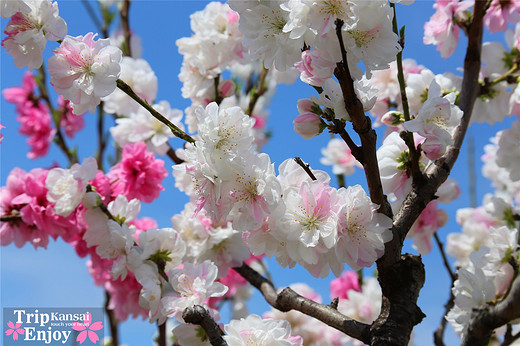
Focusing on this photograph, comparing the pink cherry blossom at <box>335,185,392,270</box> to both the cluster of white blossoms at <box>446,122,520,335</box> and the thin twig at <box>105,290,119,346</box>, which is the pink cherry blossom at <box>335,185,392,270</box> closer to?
the cluster of white blossoms at <box>446,122,520,335</box>

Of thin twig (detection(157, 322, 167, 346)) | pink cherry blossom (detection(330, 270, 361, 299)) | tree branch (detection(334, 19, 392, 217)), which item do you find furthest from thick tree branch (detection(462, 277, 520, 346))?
pink cherry blossom (detection(330, 270, 361, 299))

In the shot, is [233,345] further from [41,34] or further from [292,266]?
[41,34]

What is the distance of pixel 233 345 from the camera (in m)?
1.02

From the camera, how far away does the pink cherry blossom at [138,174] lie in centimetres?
153

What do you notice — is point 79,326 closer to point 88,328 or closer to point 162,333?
point 88,328

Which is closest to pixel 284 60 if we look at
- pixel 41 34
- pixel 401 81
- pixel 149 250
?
pixel 401 81

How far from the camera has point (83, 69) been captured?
3.33 feet

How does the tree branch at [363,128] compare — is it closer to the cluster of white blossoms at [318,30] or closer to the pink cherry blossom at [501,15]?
the cluster of white blossoms at [318,30]

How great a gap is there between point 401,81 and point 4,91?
2.53 metres

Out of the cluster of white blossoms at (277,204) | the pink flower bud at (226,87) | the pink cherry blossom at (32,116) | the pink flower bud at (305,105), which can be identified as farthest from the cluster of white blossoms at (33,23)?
the pink cherry blossom at (32,116)

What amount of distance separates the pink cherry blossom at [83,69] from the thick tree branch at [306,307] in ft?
2.00

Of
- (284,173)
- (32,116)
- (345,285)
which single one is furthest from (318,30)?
(32,116)

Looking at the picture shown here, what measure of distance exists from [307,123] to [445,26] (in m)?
0.72

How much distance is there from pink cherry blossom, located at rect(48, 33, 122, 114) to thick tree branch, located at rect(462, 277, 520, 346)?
760 millimetres
